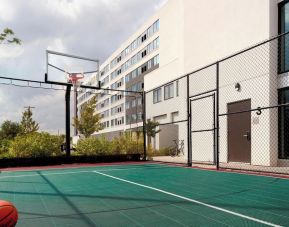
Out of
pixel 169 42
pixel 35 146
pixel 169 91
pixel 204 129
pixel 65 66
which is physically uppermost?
pixel 169 42

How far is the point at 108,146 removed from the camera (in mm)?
18609

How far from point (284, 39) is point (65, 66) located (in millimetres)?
12428

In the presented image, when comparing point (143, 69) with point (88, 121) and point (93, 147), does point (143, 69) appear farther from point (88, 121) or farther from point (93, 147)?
point (93, 147)

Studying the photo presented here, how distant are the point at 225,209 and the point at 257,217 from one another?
2.16 ft

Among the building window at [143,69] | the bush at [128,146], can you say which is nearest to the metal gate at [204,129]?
the bush at [128,146]

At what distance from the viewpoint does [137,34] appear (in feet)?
167

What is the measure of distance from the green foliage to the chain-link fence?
3.66 m

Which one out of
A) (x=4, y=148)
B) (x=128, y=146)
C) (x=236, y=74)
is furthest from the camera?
(x=128, y=146)

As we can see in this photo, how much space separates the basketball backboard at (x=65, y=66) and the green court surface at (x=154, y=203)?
10.0 m

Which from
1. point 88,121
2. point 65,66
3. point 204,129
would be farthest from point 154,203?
point 88,121

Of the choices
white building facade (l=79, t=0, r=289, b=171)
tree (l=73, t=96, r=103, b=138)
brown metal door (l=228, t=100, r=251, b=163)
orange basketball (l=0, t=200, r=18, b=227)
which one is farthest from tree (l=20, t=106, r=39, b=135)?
orange basketball (l=0, t=200, r=18, b=227)

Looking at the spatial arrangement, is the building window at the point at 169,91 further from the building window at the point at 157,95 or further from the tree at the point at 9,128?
the tree at the point at 9,128

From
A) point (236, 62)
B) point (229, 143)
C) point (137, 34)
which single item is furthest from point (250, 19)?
point (137, 34)

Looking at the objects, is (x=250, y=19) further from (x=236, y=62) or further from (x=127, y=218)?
(x=127, y=218)
